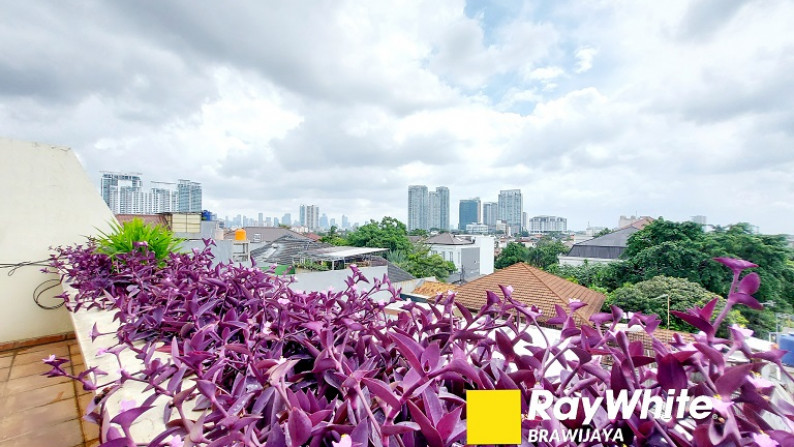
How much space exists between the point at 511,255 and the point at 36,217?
24.3 m

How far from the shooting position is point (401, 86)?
10.8 m

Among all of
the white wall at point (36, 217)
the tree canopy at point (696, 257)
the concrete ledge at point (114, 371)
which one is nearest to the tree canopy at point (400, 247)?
the tree canopy at point (696, 257)

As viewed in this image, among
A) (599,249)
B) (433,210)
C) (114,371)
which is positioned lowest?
(599,249)

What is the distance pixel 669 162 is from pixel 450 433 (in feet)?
109

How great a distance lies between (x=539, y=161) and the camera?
62.1ft

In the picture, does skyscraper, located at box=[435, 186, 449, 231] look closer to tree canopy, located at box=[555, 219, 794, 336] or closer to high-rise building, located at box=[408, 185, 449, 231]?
high-rise building, located at box=[408, 185, 449, 231]

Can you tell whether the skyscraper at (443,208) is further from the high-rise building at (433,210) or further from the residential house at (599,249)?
the residential house at (599,249)

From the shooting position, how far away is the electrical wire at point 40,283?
7.50 feet

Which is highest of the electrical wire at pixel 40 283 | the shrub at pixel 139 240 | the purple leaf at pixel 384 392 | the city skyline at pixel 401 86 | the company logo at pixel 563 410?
the city skyline at pixel 401 86

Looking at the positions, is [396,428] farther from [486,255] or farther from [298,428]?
[486,255]

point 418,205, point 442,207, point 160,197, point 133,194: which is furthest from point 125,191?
point 442,207

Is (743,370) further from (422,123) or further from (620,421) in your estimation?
(422,123)

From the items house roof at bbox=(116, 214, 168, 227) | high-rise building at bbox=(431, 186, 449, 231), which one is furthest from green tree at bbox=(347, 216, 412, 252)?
high-rise building at bbox=(431, 186, 449, 231)

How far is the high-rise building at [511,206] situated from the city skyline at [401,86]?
85.8 ft
